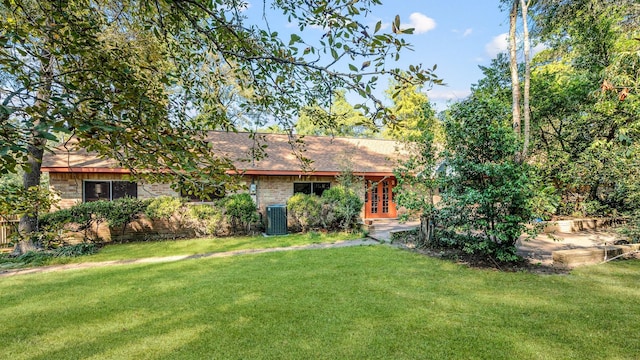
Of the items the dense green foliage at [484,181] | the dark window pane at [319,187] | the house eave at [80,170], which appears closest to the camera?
the dense green foliage at [484,181]

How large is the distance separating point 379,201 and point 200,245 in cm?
882

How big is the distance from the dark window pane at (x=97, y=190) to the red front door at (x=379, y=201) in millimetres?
10630

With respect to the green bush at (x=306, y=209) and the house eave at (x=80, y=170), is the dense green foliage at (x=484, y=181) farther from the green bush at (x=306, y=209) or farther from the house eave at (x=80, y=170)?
the house eave at (x=80, y=170)

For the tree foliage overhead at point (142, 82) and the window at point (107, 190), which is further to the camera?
the window at point (107, 190)

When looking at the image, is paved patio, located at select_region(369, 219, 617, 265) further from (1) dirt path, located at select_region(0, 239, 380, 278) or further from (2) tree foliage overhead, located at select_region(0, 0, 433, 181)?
(2) tree foliage overhead, located at select_region(0, 0, 433, 181)

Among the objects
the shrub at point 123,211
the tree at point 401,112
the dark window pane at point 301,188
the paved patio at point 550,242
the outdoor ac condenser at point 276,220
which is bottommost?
the paved patio at point 550,242

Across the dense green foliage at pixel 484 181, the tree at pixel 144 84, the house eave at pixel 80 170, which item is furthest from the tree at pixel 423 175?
the house eave at pixel 80 170

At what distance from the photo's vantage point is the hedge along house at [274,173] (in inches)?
425

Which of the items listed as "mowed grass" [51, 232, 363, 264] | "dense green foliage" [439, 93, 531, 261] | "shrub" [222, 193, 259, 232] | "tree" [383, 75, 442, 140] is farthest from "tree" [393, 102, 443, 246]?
"shrub" [222, 193, 259, 232]

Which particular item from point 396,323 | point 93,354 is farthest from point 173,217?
point 396,323

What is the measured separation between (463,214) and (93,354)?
6774mm

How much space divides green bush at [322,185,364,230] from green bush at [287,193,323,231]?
0.22 m

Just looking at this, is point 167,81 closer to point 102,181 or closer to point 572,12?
point 102,181

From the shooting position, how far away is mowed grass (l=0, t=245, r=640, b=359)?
3379 mm
